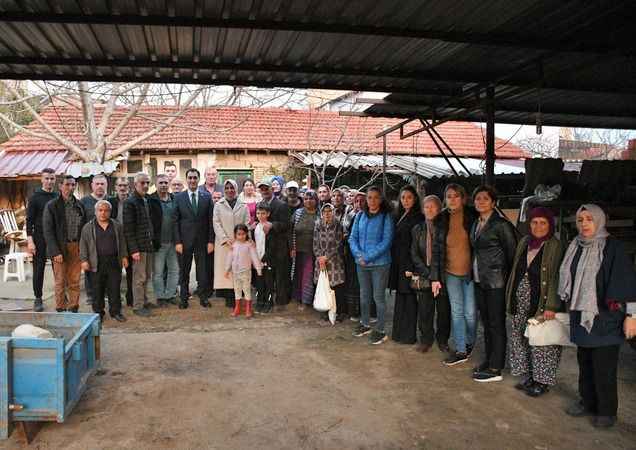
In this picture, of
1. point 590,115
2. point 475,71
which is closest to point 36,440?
point 475,71

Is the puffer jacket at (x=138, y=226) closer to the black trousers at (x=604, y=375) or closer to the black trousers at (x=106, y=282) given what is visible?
the black trousers at (x=106, y=282)

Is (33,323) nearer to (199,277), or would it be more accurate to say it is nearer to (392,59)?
(199,277)

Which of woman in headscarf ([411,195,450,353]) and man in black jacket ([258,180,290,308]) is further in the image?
man in black jacket ([258,180,290,308])

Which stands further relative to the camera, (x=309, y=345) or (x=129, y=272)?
(x=129, y=272)

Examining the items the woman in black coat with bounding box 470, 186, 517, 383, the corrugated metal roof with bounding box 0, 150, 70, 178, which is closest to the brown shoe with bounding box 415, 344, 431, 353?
the woman in black coat with bounding box 470, 186, 517, 383

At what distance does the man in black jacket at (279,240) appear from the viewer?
719 cm

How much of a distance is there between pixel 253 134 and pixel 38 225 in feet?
35.4

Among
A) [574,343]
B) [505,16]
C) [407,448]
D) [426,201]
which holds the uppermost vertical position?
[505,16]

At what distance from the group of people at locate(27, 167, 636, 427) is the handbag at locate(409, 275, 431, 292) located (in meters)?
0.01

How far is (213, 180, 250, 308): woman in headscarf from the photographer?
23.6ft

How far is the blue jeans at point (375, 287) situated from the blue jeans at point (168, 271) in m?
3.01

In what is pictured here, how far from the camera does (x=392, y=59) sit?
546cm

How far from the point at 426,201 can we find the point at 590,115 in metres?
5.51

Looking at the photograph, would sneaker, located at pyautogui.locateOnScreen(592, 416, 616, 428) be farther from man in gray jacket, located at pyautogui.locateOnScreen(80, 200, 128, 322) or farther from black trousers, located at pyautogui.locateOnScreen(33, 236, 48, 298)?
black trousers, located at pyautogui.locateOnScreen(33, 236, 48, 298)
